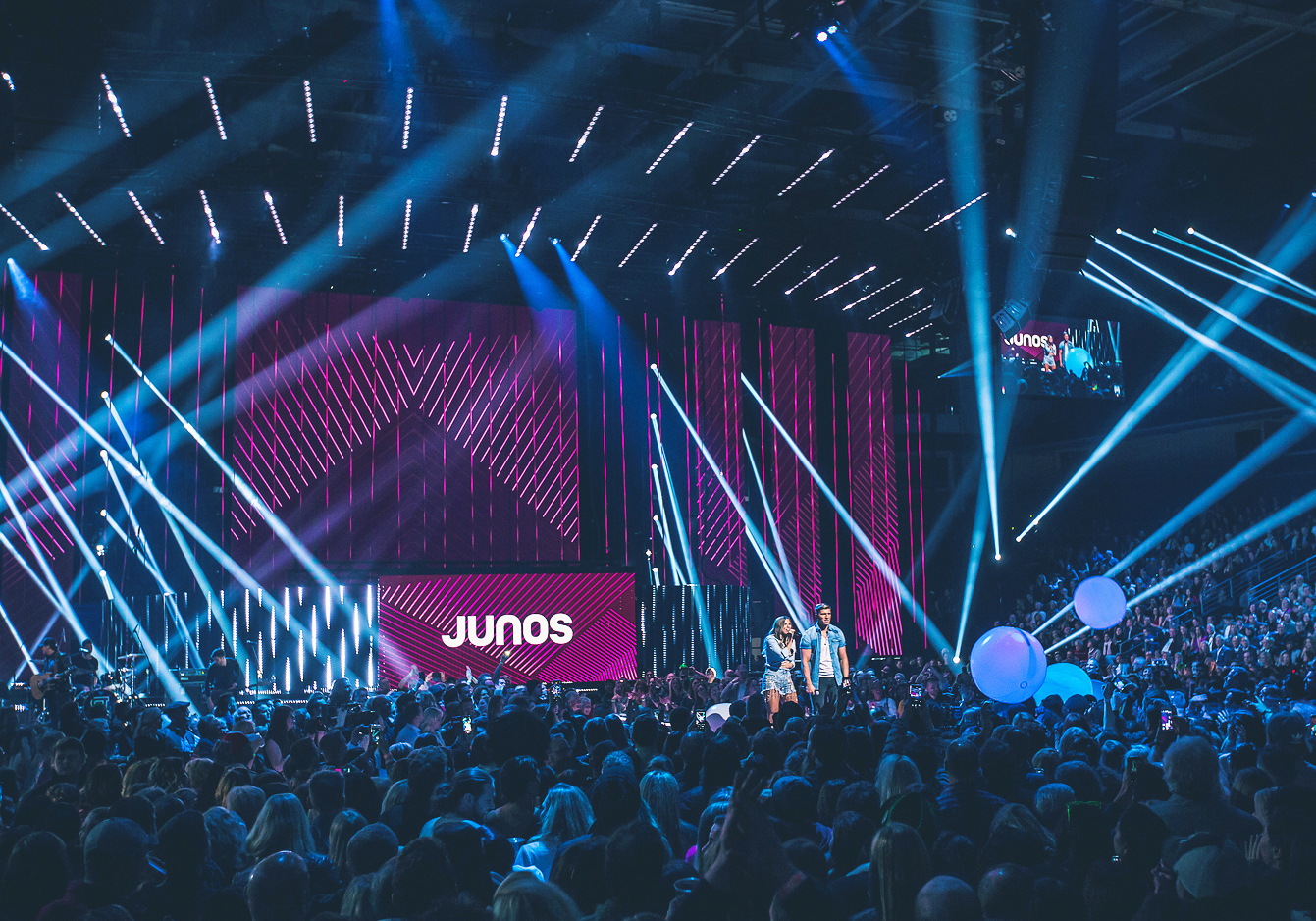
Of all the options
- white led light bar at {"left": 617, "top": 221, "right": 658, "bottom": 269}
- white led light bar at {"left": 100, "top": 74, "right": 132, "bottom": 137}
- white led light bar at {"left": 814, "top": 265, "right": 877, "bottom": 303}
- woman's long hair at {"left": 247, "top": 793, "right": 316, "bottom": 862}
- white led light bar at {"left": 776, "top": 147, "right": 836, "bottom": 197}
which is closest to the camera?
woman's long hair at {"left": 247, "top": 793, "right": 316, "bottom": 862}

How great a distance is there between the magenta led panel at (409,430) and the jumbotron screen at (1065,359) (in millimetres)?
7817

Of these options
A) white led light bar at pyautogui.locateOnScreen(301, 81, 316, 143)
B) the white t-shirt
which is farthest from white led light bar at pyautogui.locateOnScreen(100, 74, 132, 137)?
the white t-shirt

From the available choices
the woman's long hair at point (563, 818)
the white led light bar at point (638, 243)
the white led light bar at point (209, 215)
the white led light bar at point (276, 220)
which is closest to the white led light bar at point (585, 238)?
the white led light bar at point (638, 243)

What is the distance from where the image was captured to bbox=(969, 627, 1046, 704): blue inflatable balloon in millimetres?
8648

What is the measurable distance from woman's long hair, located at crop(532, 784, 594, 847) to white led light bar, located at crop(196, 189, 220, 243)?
12.4 m

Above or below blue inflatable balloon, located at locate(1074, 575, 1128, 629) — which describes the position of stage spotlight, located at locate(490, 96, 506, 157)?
above

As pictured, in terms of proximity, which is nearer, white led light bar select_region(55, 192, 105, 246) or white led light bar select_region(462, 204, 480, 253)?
white led light bar select_region(55, 192, 105, 246)

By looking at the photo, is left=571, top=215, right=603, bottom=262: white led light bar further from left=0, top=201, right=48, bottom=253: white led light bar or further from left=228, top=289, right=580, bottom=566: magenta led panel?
left=0, top=201, right=48, bottom=253: white led light bar

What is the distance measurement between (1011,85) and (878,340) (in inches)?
381

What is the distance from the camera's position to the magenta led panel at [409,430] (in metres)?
17.2

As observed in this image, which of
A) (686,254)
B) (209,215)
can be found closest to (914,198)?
(686,254)

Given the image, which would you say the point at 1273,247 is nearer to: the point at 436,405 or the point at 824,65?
the point at 824,65

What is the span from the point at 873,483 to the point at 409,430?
8622 mm

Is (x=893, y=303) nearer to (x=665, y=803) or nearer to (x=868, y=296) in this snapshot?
(x=868, y=296)
